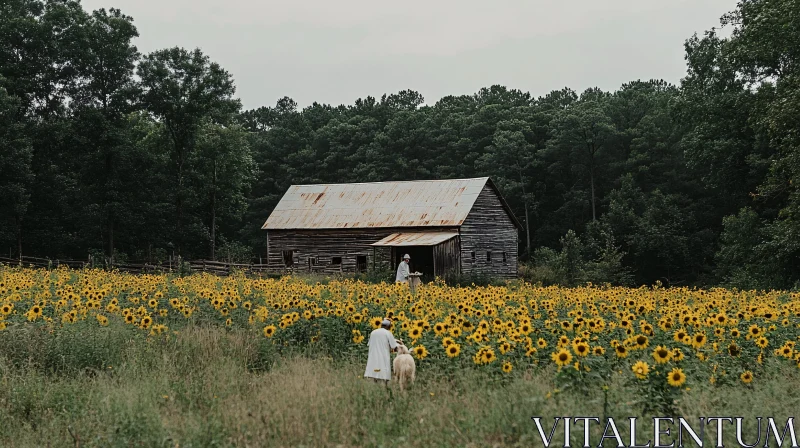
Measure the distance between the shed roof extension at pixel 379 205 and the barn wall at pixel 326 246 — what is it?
1.26ft

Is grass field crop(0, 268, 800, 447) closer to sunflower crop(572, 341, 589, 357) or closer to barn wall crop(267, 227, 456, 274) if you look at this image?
sunflower crop(572, 341, 589, 357)

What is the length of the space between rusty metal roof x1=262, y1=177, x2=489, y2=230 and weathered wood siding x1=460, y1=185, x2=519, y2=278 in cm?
78

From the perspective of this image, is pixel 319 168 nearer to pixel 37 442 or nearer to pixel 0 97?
pixel 0 97

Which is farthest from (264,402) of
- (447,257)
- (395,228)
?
(395,228)

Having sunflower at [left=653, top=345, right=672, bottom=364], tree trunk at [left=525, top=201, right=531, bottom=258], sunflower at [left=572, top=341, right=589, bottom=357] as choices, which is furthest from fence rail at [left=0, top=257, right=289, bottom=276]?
sunflower at [left=653, top=345, right=672, bottom=364]

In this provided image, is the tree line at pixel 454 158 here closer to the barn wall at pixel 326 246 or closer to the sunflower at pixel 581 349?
the barn wall at pixel 326 246

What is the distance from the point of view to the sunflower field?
8109 mm

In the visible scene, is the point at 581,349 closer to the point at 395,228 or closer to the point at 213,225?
the point at 395,228

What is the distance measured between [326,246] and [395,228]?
380 cm

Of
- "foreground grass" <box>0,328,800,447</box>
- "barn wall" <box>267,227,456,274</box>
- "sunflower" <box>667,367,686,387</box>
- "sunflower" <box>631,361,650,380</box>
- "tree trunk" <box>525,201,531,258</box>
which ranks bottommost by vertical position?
"foreground grass" <box>0,328,800,447</box>

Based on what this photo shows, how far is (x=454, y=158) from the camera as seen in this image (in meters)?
63.9

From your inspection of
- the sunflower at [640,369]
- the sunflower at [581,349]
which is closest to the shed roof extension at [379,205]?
the sunflower at [581,349]

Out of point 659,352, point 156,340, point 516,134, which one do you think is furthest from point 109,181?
point 659,352

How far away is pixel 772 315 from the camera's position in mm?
10266
